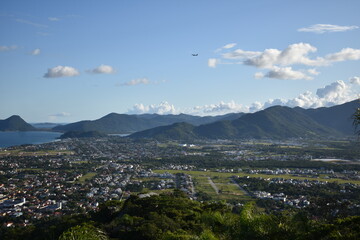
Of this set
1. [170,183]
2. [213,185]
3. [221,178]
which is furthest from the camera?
[221,178]

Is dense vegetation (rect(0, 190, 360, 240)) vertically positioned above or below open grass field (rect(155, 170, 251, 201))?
above

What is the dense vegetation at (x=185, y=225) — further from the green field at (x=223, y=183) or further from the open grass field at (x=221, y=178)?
the open grass field at (x=221, y=178)

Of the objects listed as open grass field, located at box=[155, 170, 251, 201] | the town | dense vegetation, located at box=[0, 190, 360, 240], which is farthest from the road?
dense vegetation, located at box=[0, 190, 360, 240]

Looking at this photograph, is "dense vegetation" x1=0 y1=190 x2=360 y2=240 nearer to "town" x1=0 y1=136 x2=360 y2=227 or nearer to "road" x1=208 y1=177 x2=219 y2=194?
"town" x1=0 y1=136 x2=360 y2=227

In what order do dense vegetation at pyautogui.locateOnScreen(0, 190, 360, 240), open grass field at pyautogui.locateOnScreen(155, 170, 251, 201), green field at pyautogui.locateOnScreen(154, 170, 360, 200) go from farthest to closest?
green field at pyautogui.locateOnScreen(154, 170, 360, 200) < open grass field at pyautogui.locateOnScreen(155, 170, 251, 201) < dense vegetation at pyautogui.locateOnScreen(0, 190, 360, 240)

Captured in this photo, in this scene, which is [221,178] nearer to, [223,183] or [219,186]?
[223,183]

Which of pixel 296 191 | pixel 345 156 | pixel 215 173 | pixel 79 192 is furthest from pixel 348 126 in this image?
pixel 79 192

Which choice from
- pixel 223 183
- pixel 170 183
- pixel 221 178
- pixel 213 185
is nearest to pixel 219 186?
pixel 213 185

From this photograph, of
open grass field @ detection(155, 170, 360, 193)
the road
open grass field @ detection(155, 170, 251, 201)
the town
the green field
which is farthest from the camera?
open grass field @ detection(155, 170, 360, 193)

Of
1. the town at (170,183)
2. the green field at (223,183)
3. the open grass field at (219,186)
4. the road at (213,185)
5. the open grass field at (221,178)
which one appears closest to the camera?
the town at (170,183)

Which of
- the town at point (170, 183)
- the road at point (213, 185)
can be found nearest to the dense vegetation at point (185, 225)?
the town at point (170, 183)
